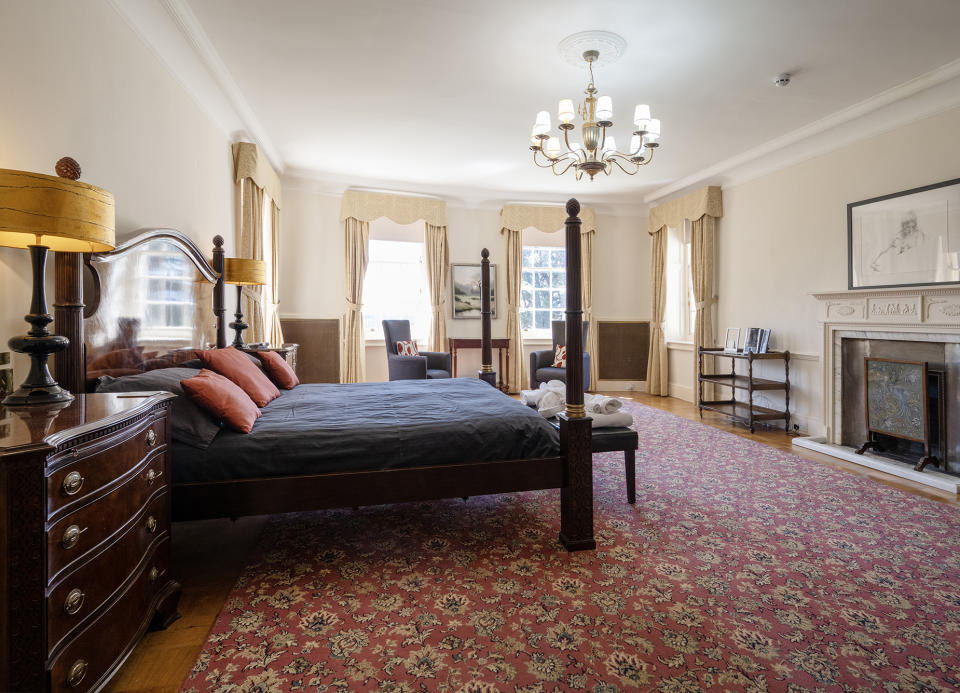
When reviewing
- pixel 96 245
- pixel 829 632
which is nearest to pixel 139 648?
pixel 96 245

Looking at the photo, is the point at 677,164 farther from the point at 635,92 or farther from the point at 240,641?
the point at 240,641

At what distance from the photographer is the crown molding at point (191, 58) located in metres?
2.64

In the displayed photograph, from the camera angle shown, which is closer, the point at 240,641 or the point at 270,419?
the point at 240,641

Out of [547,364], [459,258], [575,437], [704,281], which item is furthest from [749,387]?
[459,258]

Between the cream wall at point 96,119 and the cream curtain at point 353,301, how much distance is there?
264cm

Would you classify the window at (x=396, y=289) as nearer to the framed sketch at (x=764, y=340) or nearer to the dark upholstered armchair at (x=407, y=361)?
the dark upholstered armchair at (x=407, y=361)

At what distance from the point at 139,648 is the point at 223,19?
330 centimetres

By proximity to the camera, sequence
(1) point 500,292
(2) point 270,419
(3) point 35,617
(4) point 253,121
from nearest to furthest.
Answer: (3) point 35,617 < (2) point 270,419 < (4) point 253,121 < (1) point 500,292

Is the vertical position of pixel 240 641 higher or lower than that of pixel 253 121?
lower

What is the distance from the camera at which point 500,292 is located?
700 centimetres

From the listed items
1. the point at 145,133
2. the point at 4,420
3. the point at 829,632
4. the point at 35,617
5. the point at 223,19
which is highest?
the point at 223,19

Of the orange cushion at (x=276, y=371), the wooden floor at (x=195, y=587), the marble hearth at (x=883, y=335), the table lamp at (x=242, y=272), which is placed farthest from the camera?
the table lamp at (x=242, y=272)

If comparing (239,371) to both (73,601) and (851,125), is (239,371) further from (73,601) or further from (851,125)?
(851,125)

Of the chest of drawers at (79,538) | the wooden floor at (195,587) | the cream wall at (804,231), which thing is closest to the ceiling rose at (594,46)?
the cream wall at (804,231)
